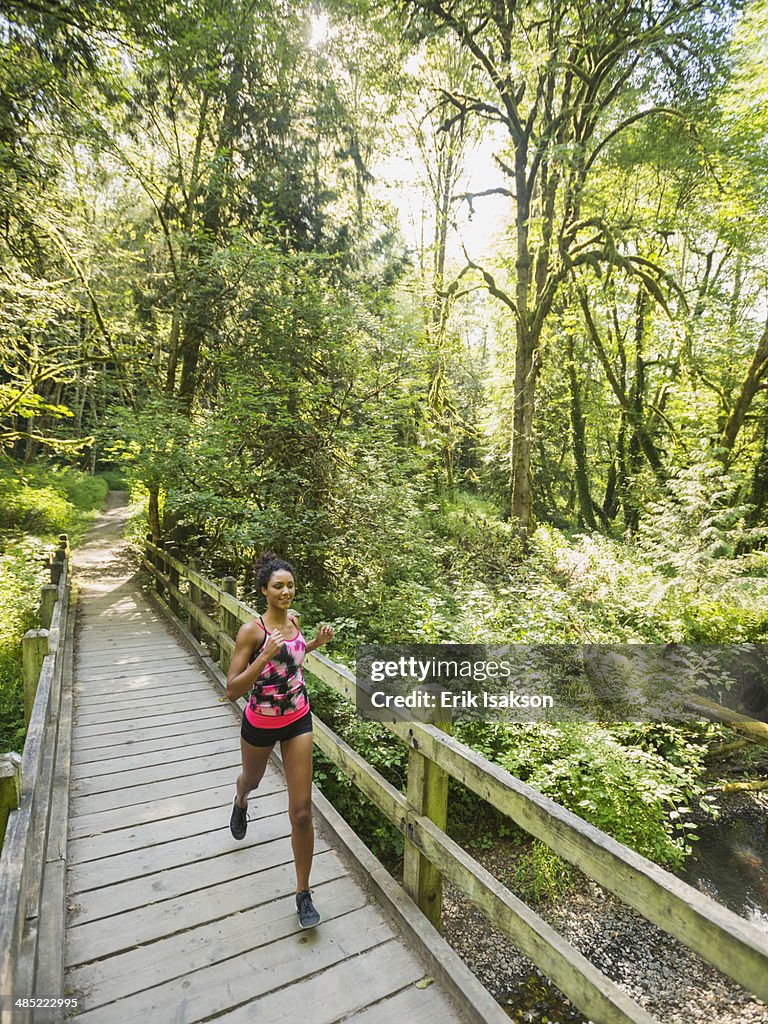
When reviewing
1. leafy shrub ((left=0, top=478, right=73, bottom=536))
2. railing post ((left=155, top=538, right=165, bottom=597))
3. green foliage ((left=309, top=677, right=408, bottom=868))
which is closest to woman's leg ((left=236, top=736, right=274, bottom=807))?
green foliage ((left=309, top=677, right=408, bottom=868))

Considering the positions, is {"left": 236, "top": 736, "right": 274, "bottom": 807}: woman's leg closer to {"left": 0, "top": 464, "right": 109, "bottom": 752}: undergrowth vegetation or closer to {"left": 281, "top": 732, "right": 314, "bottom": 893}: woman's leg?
{"left": 281, "top": 732, "right": 314, "bottom": 893}: woman's leg

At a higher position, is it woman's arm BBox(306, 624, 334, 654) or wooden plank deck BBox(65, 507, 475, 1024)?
woman's arm BBox(306, 624, 334, 654)

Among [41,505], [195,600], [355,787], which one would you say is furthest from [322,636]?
[41,505]

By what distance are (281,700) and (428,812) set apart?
97 centimetres

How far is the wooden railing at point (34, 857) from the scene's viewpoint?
167 centimetres

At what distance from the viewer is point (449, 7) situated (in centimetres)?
1130

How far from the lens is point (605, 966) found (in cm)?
426

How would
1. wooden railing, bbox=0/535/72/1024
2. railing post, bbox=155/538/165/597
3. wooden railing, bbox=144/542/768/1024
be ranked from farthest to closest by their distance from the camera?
railing post, bbox=155/538/165/597, wooden railing, bbox=0/535/72/1024, wooden railing, bbox=144/542/768/1024

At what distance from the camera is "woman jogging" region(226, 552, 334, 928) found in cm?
275

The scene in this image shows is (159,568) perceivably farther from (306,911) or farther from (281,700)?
(306,911)

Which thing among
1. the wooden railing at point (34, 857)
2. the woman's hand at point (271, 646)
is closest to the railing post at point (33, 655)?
the wooden railing at point (34, 857)

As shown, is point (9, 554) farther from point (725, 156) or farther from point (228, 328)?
point (725, 156)

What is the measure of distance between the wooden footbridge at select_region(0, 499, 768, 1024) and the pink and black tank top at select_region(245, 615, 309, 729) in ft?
1.85

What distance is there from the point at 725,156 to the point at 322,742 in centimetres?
1375
